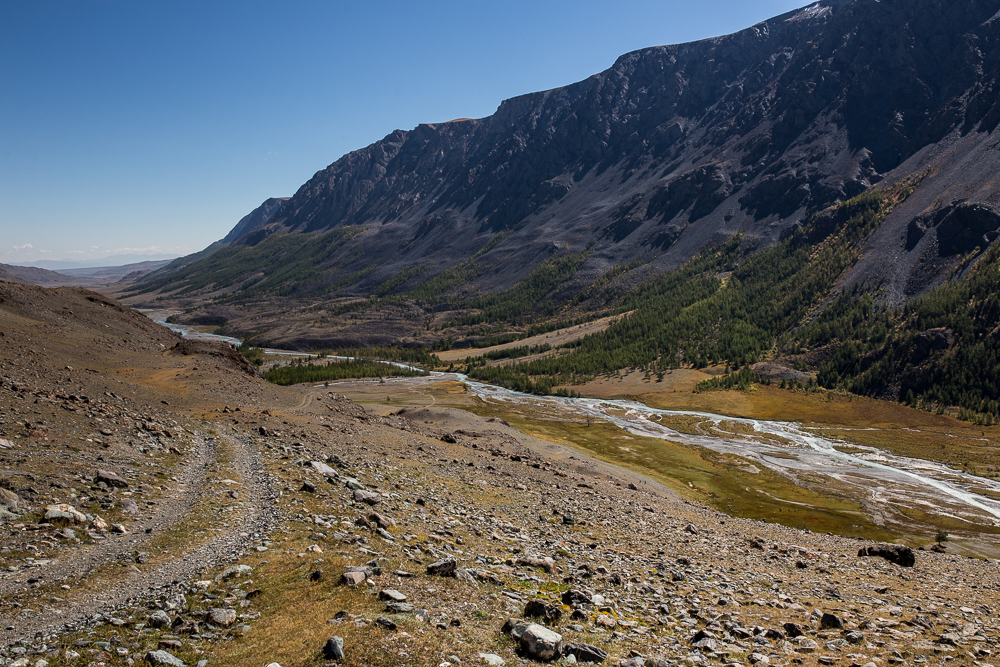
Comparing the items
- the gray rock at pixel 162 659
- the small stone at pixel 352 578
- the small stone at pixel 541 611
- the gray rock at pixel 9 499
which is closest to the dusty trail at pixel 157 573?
the gray rock at pixel 162 659

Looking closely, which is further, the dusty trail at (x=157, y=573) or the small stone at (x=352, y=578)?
the small stone at (x=352, y=578)

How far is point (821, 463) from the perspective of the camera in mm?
91375

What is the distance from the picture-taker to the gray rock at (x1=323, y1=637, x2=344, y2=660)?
10812mm

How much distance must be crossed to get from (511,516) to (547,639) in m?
16.7

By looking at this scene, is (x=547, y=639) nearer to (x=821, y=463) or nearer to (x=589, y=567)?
(x=589, y=567)

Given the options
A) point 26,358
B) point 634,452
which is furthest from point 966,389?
point 26,358

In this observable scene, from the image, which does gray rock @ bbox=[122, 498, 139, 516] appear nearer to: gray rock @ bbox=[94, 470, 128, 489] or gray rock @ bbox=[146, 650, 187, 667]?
gray rock @ bbox=[94, 470, 128, 489]

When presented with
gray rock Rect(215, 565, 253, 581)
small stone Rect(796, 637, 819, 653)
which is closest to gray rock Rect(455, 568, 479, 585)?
gray rock Rect(215, 565, 253, 581)

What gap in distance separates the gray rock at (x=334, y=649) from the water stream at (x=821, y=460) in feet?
246

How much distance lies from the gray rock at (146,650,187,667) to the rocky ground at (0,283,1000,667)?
0.05 metres

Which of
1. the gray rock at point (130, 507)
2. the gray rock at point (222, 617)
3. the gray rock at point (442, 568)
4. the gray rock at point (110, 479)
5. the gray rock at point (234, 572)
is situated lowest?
the gray rock at point (442, 568)

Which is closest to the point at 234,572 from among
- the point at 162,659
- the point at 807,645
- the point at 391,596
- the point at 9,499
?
the point at 162,659

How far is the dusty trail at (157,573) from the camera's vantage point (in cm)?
1152

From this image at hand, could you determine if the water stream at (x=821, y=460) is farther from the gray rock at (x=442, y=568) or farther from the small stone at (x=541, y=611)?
the gray rock at (x=442, y=568)
